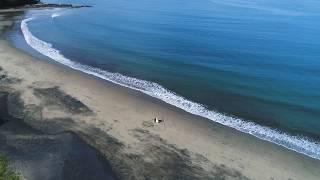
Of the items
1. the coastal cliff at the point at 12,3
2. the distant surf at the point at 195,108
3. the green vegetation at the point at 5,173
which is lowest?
the distant surf at the point at 195,108

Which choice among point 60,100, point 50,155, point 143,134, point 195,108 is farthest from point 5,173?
point 195,108

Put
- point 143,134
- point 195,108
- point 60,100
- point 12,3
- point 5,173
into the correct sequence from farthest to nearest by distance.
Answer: point 12,3 → point 195,108 → point 60,100 → point 143,134 → point 5,173

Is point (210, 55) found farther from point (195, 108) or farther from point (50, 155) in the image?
point (50, 155)

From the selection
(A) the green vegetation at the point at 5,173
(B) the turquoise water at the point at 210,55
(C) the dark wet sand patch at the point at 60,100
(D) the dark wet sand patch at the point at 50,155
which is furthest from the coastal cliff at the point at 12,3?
(A) the green vegetation at the point at 5,173

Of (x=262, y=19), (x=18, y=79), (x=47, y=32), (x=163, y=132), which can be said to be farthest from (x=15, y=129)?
(x=262, y=19)

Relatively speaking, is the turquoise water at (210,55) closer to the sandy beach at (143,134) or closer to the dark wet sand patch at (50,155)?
the sandy beach at (143,134)

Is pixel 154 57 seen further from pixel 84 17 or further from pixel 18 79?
pixel 84 17

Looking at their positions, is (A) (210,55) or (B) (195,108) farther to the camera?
(A) (210,55)
